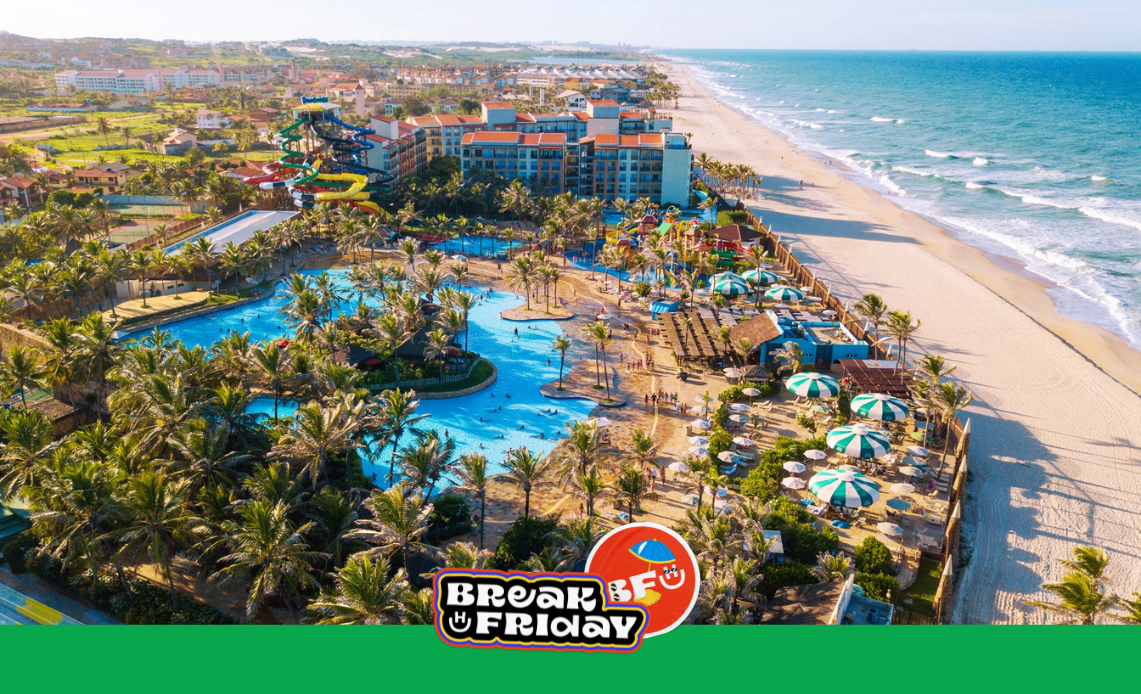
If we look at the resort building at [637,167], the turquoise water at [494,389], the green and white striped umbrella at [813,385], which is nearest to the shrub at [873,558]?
the green and white striped umbrella at [813,385]

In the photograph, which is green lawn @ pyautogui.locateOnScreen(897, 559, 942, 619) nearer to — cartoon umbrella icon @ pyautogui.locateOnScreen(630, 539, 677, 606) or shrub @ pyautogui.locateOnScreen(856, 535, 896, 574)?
shrub @ pyautogui.locateOnScreen(856, 535, 896, 574)

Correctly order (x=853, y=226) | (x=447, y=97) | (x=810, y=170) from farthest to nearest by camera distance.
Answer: (x=447, y=97) → (x=810, y=170) → (x=853, y=226)

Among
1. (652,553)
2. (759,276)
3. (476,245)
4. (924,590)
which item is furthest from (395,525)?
(476,245)

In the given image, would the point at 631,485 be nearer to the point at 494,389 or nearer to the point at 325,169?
the point at 494,389

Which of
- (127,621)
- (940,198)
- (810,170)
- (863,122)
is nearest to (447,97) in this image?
(863,122)

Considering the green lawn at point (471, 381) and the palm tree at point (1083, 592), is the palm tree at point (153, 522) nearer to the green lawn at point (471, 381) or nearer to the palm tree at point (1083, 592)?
the green lawn at point (471, 381)

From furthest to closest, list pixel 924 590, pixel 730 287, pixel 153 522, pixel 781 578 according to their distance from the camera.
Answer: pixel 730 287 < pixel 924 590 < pixel 781 578 < pixel 153 522

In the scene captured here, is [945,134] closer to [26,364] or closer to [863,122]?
[863,122]
